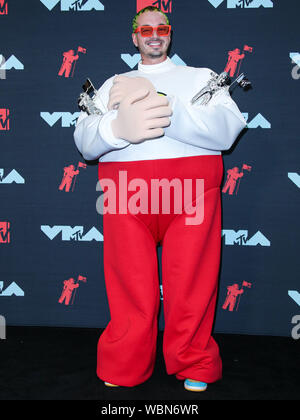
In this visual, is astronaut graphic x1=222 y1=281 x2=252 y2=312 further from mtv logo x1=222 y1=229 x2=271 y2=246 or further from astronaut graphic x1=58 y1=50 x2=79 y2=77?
astronaut graphic x1=58 y1=50 x2=79 y2=77

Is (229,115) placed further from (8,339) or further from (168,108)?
(8,339)

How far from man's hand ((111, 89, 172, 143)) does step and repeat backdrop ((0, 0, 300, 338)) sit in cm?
82

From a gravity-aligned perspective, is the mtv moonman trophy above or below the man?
above

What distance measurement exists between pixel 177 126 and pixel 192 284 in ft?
1.92

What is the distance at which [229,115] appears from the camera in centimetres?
146

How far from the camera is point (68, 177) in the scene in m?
2.12

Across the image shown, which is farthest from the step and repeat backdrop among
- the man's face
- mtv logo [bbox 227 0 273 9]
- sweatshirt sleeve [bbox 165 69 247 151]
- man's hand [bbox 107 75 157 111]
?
man's hand [bbox 107 75 157 111]

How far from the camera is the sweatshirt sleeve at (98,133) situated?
4.51ft

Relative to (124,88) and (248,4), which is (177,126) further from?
(248,4)

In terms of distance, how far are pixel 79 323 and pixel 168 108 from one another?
135cm

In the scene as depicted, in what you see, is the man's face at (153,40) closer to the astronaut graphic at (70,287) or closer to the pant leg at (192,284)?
the pant leg at (192,284)

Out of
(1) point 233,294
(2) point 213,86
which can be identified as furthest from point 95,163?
(1) point 233,294

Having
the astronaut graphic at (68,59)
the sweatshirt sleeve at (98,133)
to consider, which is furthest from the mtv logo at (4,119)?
the sweatshirt sleeve at (98,133)

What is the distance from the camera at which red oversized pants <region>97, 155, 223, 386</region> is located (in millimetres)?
1508
